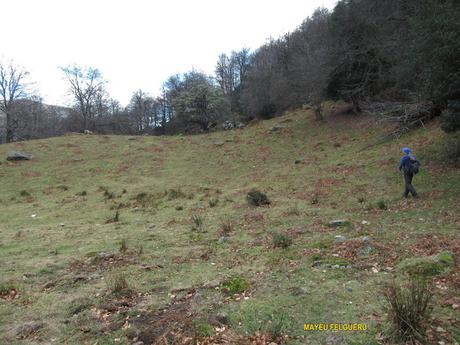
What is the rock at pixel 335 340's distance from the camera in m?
4.81

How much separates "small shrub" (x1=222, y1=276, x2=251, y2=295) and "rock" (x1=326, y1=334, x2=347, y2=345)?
6.99ft

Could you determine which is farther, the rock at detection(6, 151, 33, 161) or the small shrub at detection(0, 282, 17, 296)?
the rock at detection(6, 151, 33, 161)

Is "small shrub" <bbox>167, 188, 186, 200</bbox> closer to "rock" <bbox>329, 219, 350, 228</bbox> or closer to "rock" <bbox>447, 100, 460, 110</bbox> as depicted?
"rock" <bbox>329, 219, 350, 228</bbox>

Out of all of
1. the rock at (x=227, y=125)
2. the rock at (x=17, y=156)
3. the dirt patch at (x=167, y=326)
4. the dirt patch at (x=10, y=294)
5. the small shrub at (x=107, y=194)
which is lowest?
the dirt patch at (x=167, y=326)

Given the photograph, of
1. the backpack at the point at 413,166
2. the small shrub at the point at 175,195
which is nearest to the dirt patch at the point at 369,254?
the backpack at the point at 413,166

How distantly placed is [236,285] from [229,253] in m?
2.36

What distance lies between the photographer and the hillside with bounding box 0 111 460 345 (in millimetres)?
5691

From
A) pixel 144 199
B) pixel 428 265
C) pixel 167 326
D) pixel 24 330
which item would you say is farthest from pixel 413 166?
pixel 144 199

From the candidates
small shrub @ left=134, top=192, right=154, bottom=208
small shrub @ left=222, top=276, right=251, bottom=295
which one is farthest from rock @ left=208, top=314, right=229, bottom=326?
small shrub @ left=134, top=192, right=154, bottom=208

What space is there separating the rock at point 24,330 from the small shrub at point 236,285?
3093 millimetres

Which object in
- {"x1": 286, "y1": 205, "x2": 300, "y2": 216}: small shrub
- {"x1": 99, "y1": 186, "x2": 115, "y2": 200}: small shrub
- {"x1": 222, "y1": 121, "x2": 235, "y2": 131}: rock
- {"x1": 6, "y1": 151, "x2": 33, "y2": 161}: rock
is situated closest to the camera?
{"x1": 286, "y1": 205, "x2": 300, "y2": 216}: small shrub

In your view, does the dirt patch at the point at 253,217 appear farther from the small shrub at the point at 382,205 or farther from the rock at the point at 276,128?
the rock at the point at 276,128

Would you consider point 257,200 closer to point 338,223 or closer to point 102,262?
point 338,223

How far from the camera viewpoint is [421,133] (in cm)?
2248
